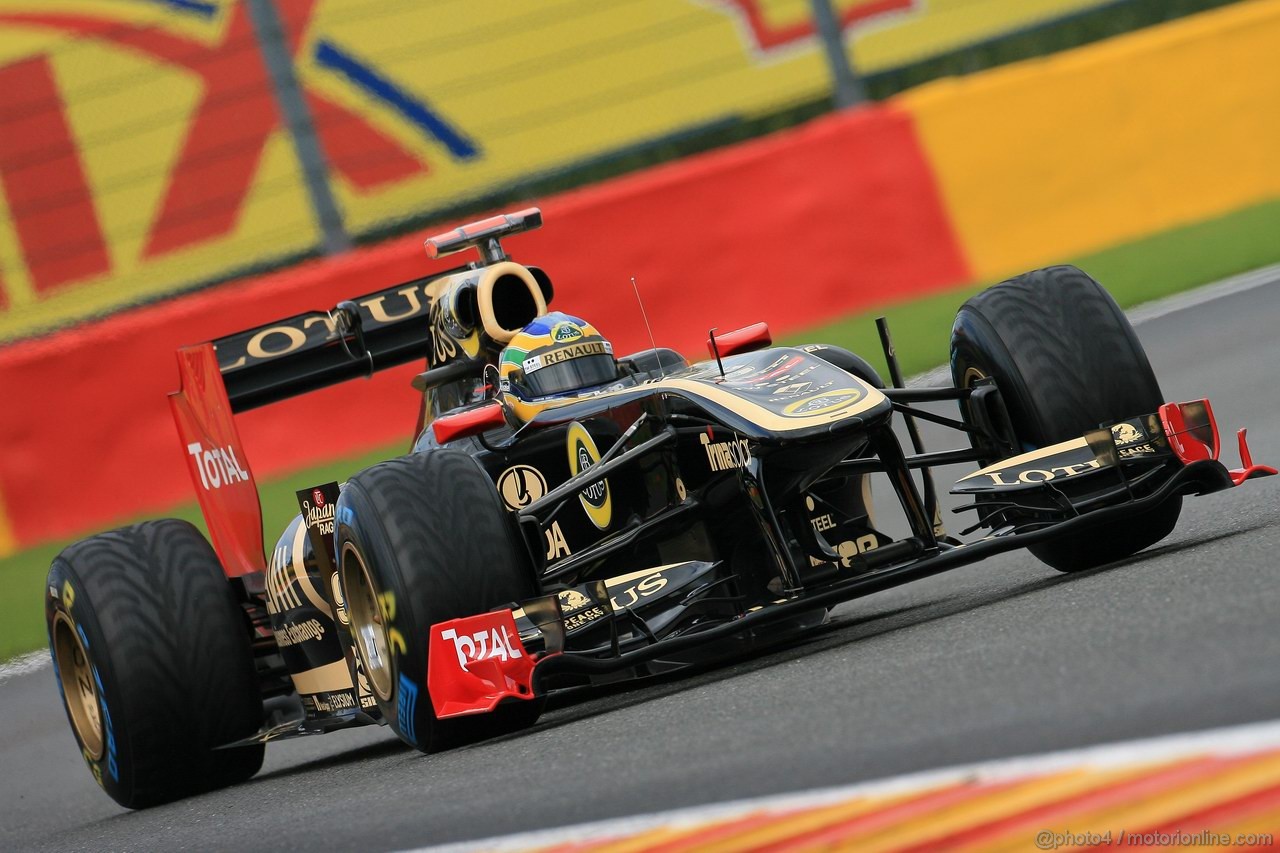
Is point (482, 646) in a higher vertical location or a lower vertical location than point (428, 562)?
lower

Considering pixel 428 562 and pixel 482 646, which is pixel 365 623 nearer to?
pixel 428 562

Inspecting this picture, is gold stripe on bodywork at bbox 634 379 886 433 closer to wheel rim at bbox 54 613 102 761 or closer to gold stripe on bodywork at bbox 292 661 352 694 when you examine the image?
gold stripe on bodywork at bbox 292 661 352 694

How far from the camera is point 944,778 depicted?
359 cm

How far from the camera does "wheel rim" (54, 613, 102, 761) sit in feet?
24.8

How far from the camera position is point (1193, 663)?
3.93 metres

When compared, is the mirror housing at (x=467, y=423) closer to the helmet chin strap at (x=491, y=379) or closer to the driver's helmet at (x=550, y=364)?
the driver's helmet at (x=550, y=364)

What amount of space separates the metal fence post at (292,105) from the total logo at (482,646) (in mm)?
5733

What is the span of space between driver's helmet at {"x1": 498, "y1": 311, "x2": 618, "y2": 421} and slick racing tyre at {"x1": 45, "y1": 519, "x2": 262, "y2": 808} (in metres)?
1.37

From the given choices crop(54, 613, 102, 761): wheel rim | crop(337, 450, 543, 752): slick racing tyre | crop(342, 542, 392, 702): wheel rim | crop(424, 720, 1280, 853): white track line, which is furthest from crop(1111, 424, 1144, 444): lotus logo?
crop(54, 613, 102, 761): wheel rim

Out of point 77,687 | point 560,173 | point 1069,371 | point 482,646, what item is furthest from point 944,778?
point 560,173

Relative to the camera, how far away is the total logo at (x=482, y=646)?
5703mm

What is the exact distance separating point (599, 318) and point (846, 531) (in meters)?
4.72

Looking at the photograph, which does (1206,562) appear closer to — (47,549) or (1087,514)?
(1087,514)

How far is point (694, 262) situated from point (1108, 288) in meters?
2.27
